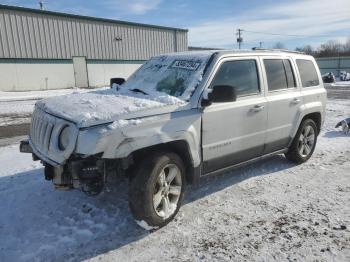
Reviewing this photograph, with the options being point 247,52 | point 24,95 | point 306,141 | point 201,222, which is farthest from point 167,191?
point 24,95

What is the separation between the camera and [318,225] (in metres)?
3.84

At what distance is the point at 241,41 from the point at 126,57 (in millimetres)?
34738

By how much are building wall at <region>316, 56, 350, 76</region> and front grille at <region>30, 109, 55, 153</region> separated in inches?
1769

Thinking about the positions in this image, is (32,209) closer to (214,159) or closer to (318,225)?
(214,159)

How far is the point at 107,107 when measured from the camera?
12.0 feet

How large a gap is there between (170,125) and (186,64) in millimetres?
1216

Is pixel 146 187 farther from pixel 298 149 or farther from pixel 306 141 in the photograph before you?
pixel 306 141

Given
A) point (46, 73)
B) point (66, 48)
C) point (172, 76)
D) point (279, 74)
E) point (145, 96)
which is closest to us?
point (145, 96)

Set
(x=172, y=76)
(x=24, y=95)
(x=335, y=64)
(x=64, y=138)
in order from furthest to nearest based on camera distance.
Result: (x=335, y=64) → (x=24, y=95) → (x=172, y=76) → (x=64, y=138)

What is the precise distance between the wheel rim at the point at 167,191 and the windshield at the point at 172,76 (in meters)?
0.90

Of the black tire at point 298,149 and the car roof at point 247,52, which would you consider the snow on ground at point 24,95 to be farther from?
the black tire at point 298,149

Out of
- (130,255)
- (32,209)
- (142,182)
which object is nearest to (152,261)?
(130,255)

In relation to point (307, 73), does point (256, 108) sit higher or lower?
lower

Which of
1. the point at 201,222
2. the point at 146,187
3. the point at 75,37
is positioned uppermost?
the point at 75,37
